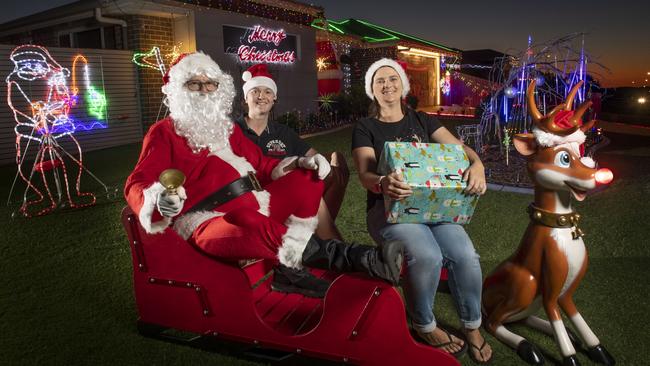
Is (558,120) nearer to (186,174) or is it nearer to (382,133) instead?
(382,133)

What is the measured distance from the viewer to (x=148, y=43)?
36.8 feet

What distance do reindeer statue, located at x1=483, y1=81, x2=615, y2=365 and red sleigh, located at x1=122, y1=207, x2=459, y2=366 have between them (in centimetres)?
59

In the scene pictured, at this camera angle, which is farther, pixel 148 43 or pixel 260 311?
pixel 148 43

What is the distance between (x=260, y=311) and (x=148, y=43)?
10014mm

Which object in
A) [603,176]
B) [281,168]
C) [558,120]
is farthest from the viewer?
[281,168]

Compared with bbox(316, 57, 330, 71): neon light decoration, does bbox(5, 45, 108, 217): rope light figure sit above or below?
below

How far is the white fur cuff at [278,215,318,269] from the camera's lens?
7.59 feet

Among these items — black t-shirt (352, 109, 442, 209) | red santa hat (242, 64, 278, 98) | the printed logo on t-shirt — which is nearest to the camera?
black t-shirt (352, 109, 442, 209)

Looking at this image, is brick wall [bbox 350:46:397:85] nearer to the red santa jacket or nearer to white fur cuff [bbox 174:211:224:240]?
the red santa jacket

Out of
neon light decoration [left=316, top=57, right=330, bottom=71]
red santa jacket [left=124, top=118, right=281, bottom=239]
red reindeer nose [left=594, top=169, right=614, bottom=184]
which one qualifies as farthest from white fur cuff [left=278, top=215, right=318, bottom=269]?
neon light decoration [left=316, top=57, right=330, bottom=71]

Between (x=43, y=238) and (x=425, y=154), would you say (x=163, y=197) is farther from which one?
(x=43, y=238)

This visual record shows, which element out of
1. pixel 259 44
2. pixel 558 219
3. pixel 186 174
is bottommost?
pixel 558 219

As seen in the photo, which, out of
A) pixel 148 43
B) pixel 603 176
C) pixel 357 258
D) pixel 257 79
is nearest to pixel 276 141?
pixel 257 79

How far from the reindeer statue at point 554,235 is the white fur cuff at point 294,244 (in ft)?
3.52
